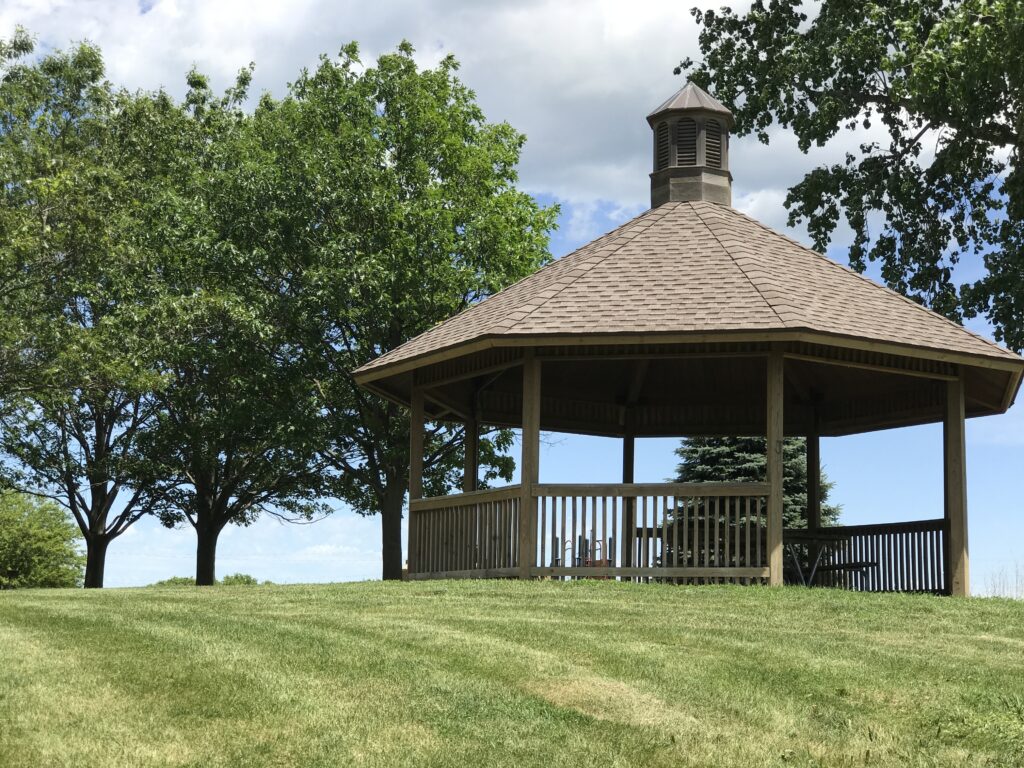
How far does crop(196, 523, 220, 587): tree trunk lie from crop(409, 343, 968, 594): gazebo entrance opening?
11.4 metres

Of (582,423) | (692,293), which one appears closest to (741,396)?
(582,423)

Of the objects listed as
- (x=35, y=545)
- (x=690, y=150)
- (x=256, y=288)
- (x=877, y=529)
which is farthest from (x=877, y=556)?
(x=35, y=545)

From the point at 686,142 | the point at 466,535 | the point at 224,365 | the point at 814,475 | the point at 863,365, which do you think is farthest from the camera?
the point at 224,365

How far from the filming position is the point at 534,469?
16406mm

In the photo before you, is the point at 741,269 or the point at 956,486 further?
the point at 741,269

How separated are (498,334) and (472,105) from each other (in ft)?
49.8

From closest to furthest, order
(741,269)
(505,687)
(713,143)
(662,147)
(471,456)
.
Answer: (505,687)
(741,269)
(471,456)
(713,143)
(662,147)

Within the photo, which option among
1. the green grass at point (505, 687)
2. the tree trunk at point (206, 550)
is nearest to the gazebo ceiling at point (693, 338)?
the green grass at point (505, 687)

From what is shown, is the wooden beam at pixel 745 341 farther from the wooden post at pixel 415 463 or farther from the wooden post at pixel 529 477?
the wooden post at pixel 415 463

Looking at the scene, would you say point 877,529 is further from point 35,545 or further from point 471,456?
point 35,545

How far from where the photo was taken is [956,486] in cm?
1755

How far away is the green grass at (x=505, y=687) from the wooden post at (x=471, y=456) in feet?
22.4

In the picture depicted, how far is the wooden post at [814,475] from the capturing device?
21203mm

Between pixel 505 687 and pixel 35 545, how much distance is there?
3342cm
